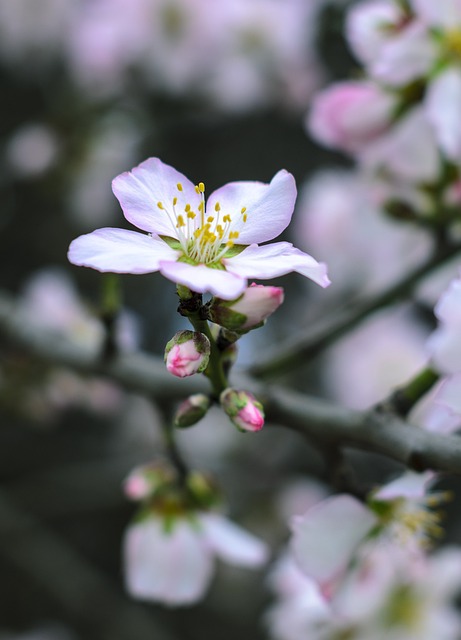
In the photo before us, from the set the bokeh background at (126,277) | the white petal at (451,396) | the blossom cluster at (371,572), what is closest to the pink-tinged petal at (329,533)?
the blossom cluster at (371,572)

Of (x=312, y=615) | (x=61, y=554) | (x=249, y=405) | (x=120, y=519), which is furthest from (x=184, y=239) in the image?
(x=120, y=519)

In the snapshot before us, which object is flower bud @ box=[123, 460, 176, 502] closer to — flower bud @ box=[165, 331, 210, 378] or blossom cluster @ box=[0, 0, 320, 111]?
flower bud @ box=[165, 331, 210, 378]

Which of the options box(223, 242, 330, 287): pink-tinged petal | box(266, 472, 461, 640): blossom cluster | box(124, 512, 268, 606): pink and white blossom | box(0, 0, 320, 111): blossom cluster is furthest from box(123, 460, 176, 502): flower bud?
box(0, 0, 320, 111): blossom cluster

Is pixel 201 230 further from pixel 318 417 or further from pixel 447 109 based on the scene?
pixel 447 109

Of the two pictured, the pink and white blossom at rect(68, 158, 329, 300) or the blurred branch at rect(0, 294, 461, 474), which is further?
the blurred branch at rect(0, 294, 461, 474)

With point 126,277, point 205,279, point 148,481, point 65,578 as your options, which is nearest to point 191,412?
point 205,279

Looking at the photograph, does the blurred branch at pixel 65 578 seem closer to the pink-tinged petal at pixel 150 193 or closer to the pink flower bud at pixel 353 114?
the pink flower bud at pixel 353 114
